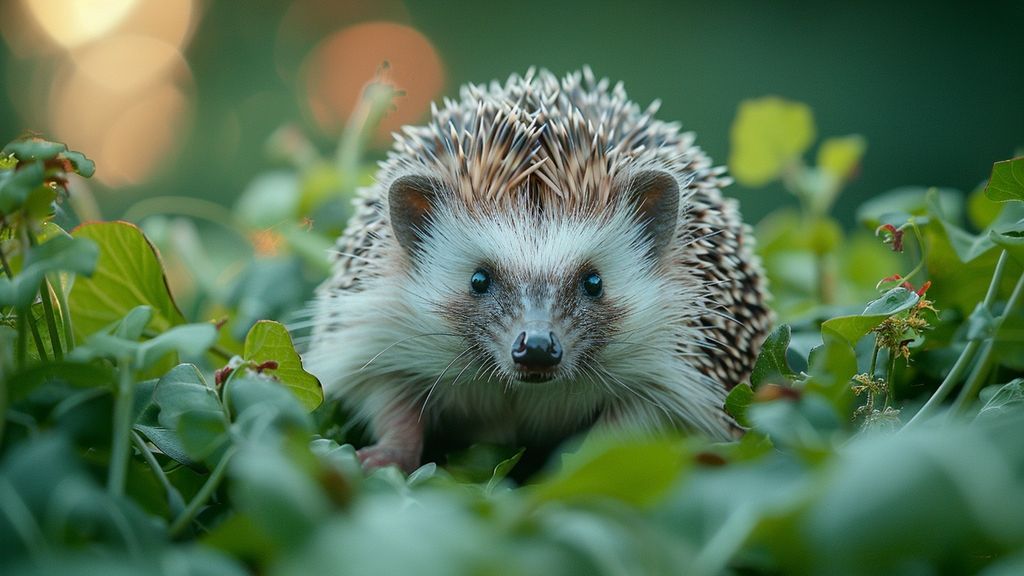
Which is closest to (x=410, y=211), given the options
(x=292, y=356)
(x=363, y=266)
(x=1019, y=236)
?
(x=363, y=266)

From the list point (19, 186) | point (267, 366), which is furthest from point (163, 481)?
point (19, 186)

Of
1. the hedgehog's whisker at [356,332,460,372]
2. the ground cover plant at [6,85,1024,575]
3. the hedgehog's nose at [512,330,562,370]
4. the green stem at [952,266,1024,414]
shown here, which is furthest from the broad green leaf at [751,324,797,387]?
the hedgehog's whisker at [356,332,460,372]

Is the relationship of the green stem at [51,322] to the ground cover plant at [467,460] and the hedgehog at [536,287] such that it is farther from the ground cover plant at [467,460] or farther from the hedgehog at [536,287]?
the hedgehog at [536,287]

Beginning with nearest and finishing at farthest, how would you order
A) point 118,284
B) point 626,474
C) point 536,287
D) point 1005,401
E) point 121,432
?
point 626,474
point 121,432
point 1005,401
point 118,284
point 536,287

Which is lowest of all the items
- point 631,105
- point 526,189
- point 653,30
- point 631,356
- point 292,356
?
point 631,356

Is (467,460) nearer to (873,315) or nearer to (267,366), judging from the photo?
(267,366)

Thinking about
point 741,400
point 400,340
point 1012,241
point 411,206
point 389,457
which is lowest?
point 389,457

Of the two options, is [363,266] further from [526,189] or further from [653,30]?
[653,30]
